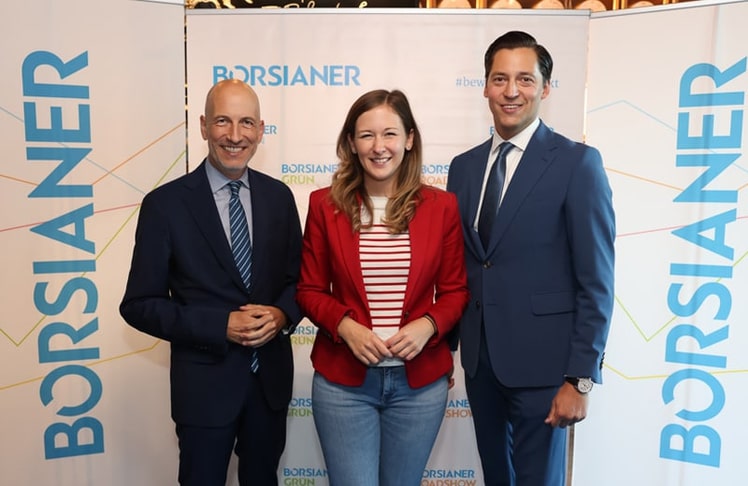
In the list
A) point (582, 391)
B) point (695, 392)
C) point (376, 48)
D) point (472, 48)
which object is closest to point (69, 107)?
point (376, 48)

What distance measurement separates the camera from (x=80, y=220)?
2.74 meters

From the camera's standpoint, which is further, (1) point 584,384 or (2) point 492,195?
(2) point 492,195

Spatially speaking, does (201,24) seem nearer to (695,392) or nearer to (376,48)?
(376,48)

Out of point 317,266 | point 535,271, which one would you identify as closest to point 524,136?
point 535,271

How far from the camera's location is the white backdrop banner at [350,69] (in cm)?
293

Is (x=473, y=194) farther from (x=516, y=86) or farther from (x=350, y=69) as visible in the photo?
(x=350, y=69)

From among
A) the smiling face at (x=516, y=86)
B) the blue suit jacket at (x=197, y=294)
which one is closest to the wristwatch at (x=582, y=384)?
the smiling face at (x=516, y=86)

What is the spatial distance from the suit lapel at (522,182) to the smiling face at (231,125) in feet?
2.92

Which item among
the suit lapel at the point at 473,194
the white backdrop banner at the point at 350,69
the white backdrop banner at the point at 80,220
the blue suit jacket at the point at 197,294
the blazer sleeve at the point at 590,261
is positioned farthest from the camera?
the white backdrop banner at the point at 350,69

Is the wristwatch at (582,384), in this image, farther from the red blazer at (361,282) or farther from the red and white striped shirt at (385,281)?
the red and white striped shirt at (385,281)

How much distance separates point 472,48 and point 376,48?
50 centimetres

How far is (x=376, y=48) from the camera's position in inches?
117

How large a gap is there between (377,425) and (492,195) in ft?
2.79

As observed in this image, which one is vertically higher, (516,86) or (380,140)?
(516,86)
